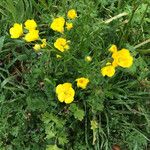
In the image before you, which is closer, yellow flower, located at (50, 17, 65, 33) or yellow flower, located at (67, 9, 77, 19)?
yellow flower, located at (50, 17, 65, 33)

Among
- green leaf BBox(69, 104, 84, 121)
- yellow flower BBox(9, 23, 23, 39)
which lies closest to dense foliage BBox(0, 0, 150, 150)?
green leaf BBox(69, 104, 84, 121)

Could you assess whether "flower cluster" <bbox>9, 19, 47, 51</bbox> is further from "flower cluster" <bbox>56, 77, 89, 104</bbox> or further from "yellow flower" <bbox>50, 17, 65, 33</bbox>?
"flower cluster" <bbox>56, 77, 89, 104</bbox>

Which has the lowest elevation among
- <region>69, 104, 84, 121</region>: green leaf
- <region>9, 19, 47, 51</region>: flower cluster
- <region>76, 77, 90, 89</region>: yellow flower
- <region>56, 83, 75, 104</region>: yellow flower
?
<region>69, 104, 84, 121</region>: green leaf

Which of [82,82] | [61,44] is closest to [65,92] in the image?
[82,82]

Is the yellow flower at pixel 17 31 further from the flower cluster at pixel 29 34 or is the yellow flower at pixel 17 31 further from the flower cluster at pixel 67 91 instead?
the flower cluster at pixel 67 91

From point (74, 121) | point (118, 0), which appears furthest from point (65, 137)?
point (118, 0)

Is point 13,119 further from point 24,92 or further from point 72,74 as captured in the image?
point 72,74
